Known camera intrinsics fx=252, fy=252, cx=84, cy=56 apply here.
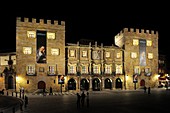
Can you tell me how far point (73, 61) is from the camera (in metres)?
60.6

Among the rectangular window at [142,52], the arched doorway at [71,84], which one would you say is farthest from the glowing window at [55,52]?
the rectangular window at [142,52]

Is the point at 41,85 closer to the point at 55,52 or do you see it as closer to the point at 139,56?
the point at 55,52

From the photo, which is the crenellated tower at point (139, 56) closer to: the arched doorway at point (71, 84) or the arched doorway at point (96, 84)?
the arched doorway at point (96, 84)

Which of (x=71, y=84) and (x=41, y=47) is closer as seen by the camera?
(x=41, y=47)

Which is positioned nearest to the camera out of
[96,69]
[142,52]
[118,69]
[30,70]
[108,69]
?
[30,70]

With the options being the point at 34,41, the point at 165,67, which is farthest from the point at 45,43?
the point at 165,67

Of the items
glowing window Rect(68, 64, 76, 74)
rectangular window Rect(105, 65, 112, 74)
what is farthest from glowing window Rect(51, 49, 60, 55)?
rectangular window Rect(105, 65, 112, 74)

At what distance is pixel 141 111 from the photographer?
2377 cm

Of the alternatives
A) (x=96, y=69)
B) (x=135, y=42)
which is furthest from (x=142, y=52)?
(x=96, y=69)

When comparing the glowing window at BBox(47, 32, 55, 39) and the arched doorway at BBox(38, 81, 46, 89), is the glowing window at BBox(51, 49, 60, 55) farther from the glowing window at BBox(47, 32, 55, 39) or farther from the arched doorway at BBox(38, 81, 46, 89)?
the arched doorway at BBox(38, 81, 46, 89)

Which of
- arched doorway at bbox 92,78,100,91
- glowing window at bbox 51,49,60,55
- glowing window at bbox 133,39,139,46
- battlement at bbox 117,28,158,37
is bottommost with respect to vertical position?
arched doorway at bbox 92,78,100,91

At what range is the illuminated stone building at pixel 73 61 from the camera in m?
55.3

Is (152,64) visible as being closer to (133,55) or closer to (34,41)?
(133,55)

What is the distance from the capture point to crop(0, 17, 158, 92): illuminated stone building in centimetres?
5534
